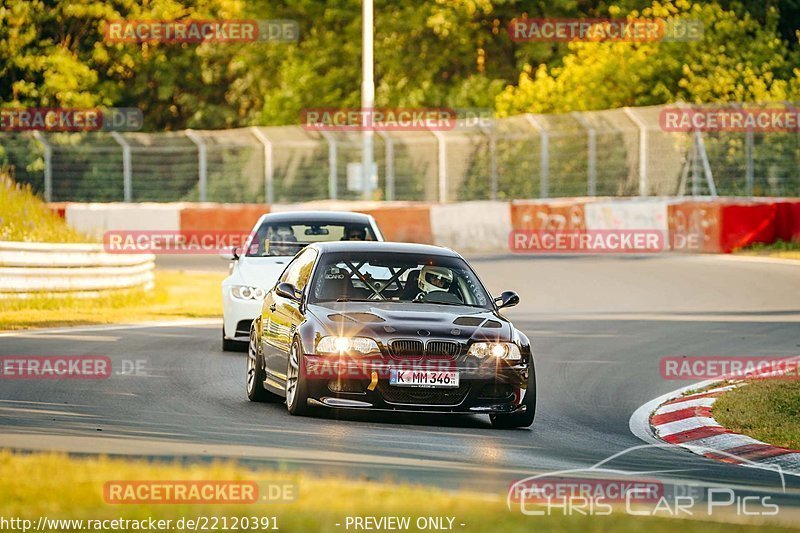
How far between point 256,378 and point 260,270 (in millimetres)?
4281

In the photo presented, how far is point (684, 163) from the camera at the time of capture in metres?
36.0

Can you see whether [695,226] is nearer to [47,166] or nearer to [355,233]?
[355,233]

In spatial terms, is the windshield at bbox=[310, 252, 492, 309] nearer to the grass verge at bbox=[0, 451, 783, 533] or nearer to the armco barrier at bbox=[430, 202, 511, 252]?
the grass verge at bbox=[0, 451, 783, 533]

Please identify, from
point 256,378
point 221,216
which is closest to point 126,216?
point 221,216

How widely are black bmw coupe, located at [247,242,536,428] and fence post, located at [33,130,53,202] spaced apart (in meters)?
30.4

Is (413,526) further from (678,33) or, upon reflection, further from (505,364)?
(678,33)

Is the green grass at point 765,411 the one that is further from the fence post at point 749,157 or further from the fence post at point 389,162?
the fence post at point 389,162

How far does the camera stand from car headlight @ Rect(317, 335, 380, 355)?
1182 cm

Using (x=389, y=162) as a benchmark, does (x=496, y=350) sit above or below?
above

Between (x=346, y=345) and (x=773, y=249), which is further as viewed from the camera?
(x=773, y=249)

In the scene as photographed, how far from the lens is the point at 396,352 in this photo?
11.8 m

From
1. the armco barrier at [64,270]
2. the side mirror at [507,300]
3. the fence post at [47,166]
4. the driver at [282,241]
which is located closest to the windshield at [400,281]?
the side mirror at [507,300]

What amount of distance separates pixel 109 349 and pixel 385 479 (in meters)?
9.14

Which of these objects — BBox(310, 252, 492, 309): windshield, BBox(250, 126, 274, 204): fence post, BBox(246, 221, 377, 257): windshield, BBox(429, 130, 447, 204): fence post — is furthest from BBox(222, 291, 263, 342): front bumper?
BBox(250, 126, 274, 204): fence post
